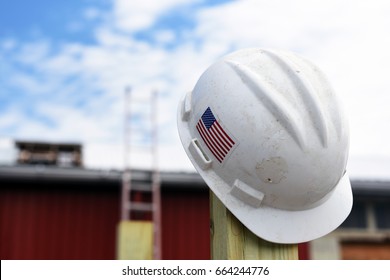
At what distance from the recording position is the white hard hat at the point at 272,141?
6.71ft

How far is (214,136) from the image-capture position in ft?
7.23

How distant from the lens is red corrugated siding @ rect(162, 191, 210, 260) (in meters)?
11.1

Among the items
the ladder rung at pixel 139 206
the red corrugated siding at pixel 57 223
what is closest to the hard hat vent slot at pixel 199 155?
the ladder rung at pixel 139 206

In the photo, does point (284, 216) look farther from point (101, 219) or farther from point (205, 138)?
point (101, 219)

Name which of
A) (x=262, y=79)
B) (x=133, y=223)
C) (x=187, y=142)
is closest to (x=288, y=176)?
(x=262, y=79)

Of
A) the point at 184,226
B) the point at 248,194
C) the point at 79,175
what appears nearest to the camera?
the point at 248,194

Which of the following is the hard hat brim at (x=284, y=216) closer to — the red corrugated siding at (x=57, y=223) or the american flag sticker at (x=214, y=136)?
the american flag sticker at (x=214, y=136)

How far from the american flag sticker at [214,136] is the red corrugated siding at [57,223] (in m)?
8.94

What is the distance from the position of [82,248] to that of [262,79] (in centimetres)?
947

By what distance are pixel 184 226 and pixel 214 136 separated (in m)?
9.21

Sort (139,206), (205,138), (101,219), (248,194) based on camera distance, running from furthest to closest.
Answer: (101,219) < (139,206) < (205,138) < (248,194)

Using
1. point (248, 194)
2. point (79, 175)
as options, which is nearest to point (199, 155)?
point (248, 194)

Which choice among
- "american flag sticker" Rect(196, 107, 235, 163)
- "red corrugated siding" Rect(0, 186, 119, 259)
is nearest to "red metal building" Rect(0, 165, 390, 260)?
"red corrugated siding" Rect(0, 186, 119, 259)

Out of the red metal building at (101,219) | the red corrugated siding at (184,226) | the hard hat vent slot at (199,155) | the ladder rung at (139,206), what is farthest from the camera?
the red corrugated siding at (184,226)
